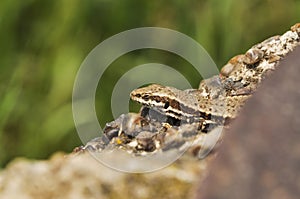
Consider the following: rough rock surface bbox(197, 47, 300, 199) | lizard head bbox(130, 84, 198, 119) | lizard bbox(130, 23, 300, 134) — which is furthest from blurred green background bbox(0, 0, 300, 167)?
rough rock surface bbox(197, 47, 300, 199)

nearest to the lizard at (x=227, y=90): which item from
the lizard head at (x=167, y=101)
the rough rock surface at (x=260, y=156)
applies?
the lizard head at (x=167, y=101)

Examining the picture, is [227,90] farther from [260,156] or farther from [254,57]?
[260,156]

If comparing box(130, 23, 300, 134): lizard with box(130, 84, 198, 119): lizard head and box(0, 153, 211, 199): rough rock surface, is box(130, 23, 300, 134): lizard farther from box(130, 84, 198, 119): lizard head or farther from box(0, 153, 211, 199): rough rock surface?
box(0, 153, 211, 199): rough rock surface

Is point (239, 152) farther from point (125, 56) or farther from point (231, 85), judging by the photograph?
point (125, 56)

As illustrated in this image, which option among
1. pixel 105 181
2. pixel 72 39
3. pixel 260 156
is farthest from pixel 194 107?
pixel 72 39

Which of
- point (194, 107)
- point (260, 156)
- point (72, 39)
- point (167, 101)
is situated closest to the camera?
point (260, 156)

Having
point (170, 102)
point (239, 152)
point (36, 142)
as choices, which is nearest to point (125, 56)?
point (36, 142)

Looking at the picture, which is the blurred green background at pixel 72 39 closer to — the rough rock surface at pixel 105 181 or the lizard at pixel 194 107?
the lizard at pixel 194 107

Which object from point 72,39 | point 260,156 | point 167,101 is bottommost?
point 72,39
